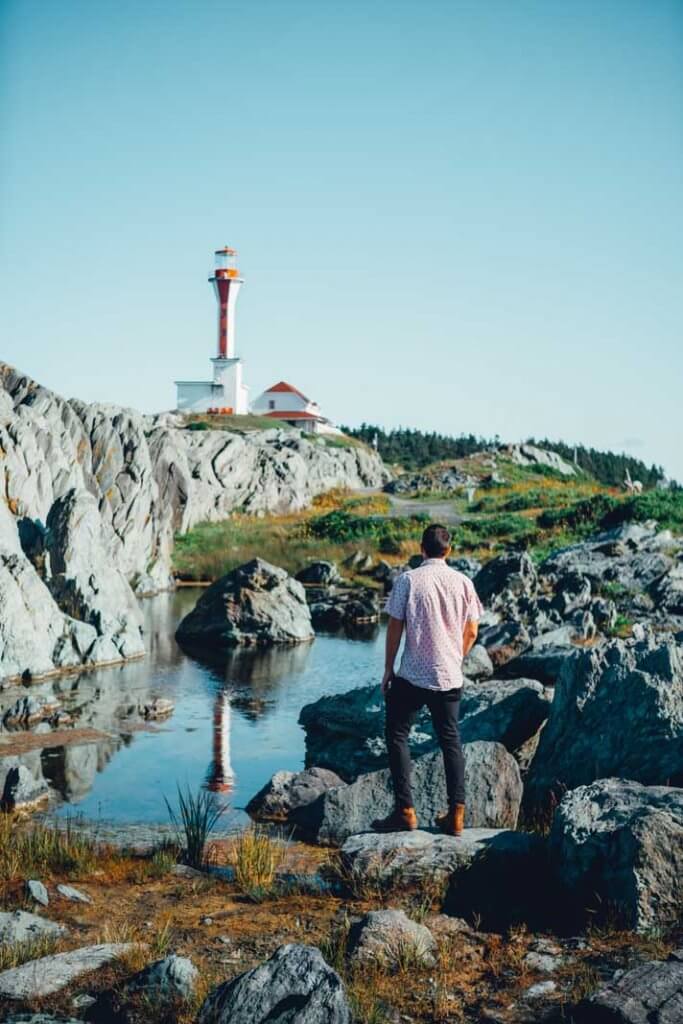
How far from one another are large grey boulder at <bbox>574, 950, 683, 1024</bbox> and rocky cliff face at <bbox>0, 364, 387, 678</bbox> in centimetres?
1530

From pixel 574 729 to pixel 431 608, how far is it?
2.89m

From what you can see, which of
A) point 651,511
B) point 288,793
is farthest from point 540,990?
point 651,511

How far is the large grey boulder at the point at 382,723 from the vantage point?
12.6 metres

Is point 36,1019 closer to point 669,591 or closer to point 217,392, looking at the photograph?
point 669,591

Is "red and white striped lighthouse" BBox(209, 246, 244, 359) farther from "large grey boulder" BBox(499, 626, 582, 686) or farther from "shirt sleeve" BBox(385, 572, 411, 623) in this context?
"shirt sleeve" BBox(385, 572, 411, 623)

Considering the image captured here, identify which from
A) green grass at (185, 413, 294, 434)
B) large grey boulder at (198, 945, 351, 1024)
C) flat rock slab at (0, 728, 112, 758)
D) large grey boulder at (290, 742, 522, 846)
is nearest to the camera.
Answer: large grey boulder at (198, 945, 351, 1024)

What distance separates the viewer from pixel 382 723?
14.0m

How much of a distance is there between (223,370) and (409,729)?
91753 mm

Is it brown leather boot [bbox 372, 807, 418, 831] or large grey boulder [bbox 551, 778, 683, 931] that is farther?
brown leather boot [bbox 372, 807, 418, 831]

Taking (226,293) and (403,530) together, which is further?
(226,293)

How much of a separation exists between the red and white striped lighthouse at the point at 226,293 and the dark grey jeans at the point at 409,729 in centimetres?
9276

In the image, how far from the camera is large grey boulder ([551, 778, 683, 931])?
7.15 m

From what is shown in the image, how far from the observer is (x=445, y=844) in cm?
834

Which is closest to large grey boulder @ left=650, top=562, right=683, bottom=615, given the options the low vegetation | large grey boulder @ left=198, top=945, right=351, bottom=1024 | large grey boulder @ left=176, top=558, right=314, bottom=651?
large grey boulder @ left=176, top=558, right=314, bottom=651
